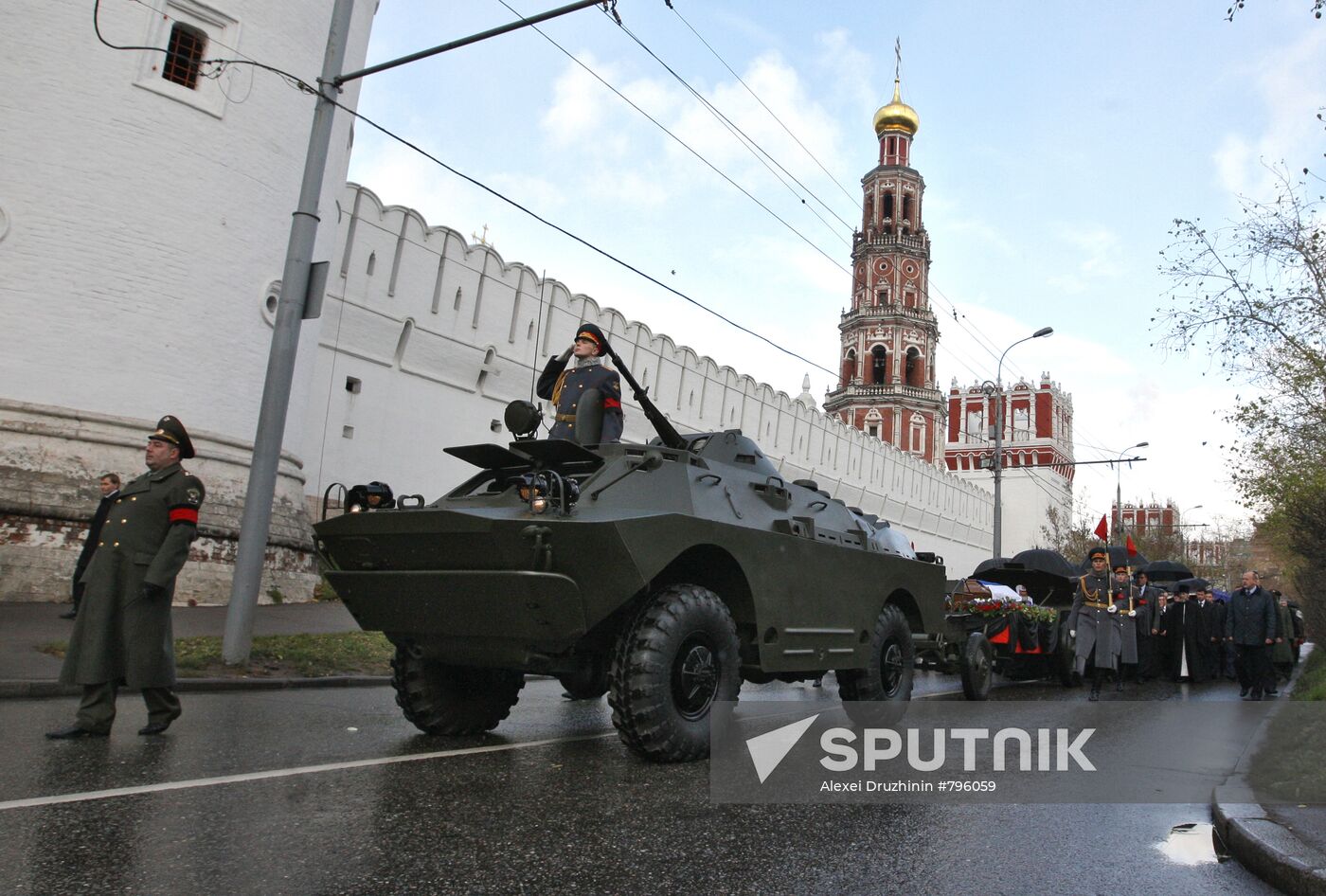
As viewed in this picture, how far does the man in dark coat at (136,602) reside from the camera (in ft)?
20.2

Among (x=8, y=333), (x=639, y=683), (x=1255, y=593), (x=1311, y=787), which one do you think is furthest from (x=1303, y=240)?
(x=8, y=333)

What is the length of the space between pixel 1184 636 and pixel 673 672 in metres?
14.1

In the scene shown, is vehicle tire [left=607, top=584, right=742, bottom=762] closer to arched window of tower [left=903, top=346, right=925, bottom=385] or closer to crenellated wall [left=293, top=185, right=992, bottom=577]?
crenellated wall [left=293, top=185, right=992, bottom=577]

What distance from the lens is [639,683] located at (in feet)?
18.6

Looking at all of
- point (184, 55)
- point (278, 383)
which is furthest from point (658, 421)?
point (184, 55)

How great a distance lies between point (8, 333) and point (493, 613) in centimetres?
1177

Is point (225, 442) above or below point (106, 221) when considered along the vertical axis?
below

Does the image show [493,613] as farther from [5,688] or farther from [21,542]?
[21,542]

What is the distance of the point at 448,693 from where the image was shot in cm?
684

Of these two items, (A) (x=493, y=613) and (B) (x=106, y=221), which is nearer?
(A) (x=493, y=613)

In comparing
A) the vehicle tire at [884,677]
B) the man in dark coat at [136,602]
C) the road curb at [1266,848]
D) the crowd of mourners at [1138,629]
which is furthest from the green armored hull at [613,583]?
the crowd of mourners at [1138,629]

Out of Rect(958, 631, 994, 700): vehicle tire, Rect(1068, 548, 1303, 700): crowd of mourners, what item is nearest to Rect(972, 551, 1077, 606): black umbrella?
Rect(1068, 548, 1303, 700): crowd of mourners

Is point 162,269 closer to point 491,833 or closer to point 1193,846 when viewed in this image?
point 491,833

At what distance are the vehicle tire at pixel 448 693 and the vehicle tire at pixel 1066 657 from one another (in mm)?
8949
